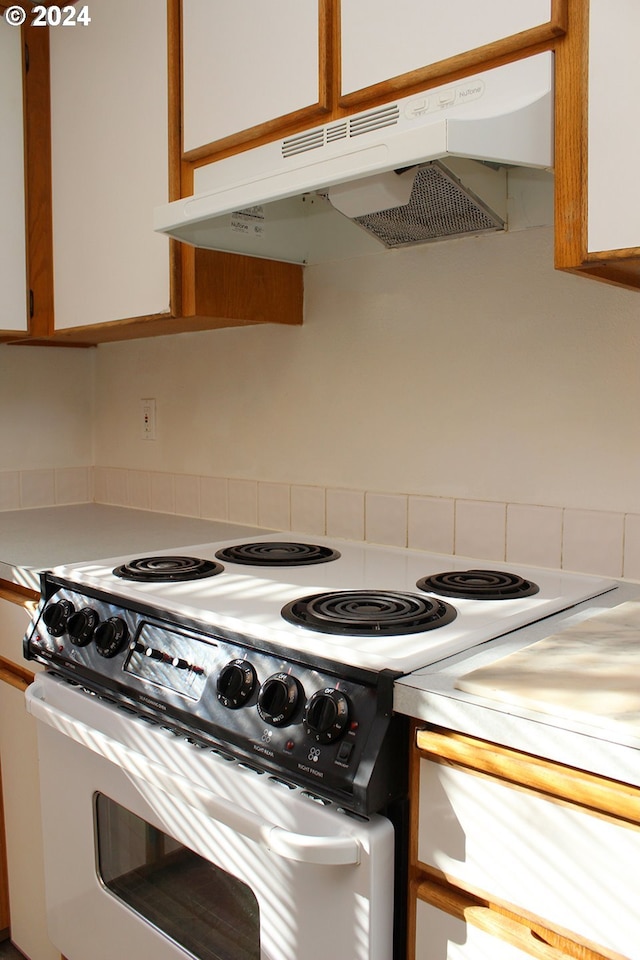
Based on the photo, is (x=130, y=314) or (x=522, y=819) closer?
(x=522, y=819)

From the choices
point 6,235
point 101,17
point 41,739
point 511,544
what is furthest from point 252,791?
point 101,17

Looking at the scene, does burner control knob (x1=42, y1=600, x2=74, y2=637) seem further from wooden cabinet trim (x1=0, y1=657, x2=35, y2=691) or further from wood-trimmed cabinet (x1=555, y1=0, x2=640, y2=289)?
wood-trimmed cabinet (x1=555, y1=0, x2=640, y2=289)

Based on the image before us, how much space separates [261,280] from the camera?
1858 mm

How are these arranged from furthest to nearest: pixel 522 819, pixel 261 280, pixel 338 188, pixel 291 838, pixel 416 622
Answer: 1. pixel 261 280
2. pixel 338 188
3. pixel 416 622
4. pixel 291 838
5. pixel 522 819

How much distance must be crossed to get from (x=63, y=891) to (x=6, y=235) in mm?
1540

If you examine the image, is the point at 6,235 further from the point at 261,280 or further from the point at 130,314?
the point at 261,280

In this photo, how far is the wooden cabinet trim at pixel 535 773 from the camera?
2.51 ft

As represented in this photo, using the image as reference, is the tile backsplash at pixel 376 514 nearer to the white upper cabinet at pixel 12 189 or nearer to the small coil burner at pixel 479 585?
the small coil burner at pixel 479 585

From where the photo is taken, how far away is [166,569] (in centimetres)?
153

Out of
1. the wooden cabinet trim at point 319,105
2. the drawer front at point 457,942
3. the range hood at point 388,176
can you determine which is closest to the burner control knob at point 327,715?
the drawer front at point 457,942

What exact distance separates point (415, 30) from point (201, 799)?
118cm

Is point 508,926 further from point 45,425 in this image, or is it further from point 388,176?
point 45,425

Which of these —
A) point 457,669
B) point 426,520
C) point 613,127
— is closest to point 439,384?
point 426,520

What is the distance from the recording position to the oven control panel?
3.15 ft
